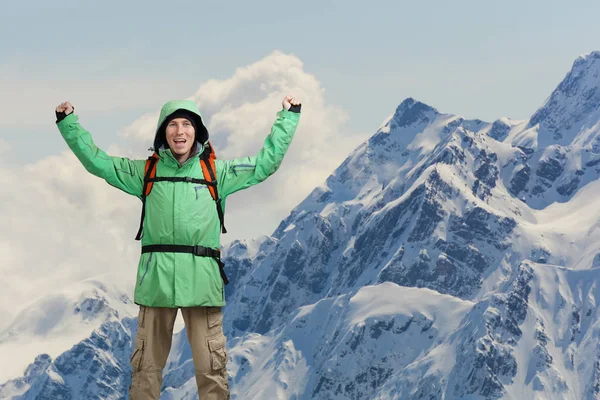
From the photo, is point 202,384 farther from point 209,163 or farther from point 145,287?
point 209,163

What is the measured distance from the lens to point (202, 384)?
1883 centimetres

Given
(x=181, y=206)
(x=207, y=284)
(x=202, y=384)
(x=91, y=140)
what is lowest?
(x=202, y=384)

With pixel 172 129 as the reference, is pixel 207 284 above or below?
below

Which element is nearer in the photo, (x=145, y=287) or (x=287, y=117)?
(x=145, y=287)

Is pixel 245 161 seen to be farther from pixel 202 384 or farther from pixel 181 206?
pixel 202 384

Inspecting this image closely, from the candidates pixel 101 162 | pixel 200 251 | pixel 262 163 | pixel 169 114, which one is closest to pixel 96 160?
pixel 101 162

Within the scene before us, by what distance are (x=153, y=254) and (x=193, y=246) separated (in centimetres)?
63

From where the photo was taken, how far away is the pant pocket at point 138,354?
18.6 meters

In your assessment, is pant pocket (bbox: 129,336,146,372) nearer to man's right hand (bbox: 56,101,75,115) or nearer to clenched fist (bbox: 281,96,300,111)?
man's right hand (bbox: 56,101,75,115)

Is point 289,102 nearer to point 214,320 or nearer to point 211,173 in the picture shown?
point 211,173

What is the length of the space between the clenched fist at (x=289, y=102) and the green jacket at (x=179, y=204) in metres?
0.22

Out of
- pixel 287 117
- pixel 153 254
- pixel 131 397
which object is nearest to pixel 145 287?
pixel 153 254

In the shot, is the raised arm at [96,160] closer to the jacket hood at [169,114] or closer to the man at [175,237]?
the man at [175,237]

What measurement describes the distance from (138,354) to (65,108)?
13.1 feet
